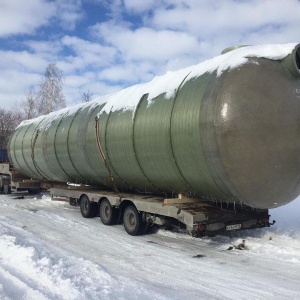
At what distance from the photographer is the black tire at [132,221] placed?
30.6 ft

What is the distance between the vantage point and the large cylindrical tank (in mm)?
6609

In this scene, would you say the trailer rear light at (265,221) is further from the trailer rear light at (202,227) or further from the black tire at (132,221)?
the black tire at (132,221)

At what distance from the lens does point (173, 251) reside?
7766 mm

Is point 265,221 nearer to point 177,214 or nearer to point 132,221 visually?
point 177,214

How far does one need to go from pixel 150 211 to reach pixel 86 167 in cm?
382

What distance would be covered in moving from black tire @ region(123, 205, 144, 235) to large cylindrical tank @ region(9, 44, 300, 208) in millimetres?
673

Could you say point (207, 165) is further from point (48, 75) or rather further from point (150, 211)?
point (48, 75)

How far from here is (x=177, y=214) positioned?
792 cm

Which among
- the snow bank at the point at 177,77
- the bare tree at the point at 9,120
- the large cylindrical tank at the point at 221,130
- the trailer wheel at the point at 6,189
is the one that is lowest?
the trailer wheel at the point at 6,189

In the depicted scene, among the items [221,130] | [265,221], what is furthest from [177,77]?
[265,221]

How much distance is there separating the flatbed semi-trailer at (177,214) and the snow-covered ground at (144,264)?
1.24ft

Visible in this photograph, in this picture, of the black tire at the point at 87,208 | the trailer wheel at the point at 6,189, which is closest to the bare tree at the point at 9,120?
the trailer wheel at the point at 6,189

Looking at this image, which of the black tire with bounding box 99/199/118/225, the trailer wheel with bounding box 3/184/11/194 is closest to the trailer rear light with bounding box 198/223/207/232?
the black tire with bounding box 99/199/118/225

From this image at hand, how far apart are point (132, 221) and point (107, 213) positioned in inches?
55.4
